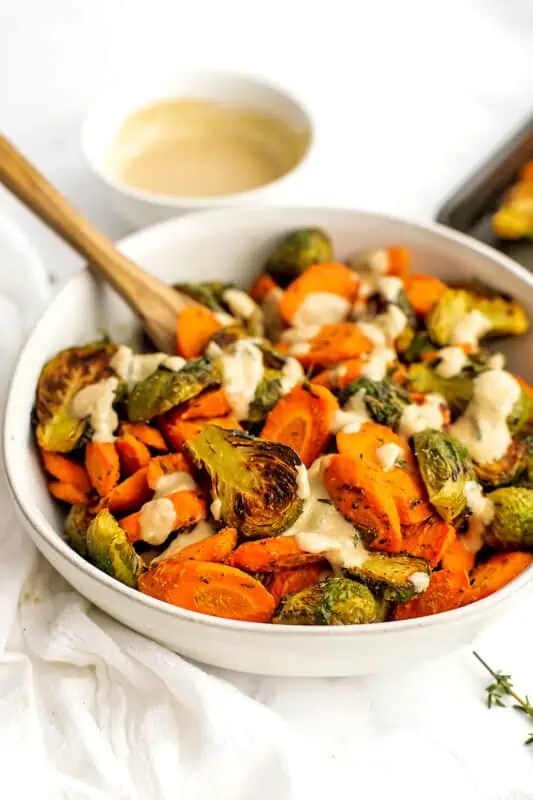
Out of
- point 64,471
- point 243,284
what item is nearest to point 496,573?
point 64,471

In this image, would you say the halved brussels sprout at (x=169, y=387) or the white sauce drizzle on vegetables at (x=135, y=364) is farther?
the white sauce drizzle on vegetables at (x=135, y=364)

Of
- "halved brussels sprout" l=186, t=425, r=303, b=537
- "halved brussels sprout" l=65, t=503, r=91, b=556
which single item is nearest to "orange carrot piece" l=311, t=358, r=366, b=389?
"halved brussels sprout" l=186, t=425, r=303, b=537

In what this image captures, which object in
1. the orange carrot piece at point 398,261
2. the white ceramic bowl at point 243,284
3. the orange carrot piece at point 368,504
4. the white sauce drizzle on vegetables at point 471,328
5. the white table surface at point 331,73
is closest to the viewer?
the white ceramic bowl at point 243,284

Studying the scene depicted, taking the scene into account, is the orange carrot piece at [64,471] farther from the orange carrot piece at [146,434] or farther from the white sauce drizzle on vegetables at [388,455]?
the white sauce drizzle on vegetables at [388,455]

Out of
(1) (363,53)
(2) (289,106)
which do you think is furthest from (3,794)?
(1) (363,53)

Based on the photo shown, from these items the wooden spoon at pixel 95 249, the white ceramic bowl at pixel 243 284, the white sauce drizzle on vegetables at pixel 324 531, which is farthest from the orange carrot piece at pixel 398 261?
the white sauce drizzle on vegetables at pixel 324 531

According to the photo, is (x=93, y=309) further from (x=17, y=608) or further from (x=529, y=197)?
(x=529, y=197)

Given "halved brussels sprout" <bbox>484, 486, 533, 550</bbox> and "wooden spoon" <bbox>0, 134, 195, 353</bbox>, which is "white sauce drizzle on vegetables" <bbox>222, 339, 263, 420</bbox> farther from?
"halved brussels sprout" <bbox>484, 486, 533, 550</bbox>
